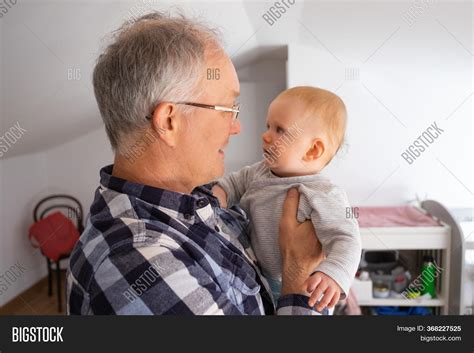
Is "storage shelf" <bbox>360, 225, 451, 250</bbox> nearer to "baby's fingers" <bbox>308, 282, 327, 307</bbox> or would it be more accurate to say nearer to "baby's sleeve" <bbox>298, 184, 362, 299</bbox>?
"baby's sleeve" <bbox>298, 184, 362, 299</bbox>

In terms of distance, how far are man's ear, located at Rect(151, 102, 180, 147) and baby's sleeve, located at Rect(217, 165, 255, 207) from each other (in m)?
0.34

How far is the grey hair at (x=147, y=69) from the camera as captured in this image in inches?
25.9

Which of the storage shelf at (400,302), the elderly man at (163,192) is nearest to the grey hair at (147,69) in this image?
the elderly man at (163,192)

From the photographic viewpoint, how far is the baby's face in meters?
0.96

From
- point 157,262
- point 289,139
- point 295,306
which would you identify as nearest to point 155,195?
point 157,262

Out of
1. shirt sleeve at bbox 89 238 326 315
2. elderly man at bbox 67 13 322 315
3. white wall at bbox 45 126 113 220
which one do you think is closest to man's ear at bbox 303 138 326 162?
elderly man at bbox 67 13 322 315

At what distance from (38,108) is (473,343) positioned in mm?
1415

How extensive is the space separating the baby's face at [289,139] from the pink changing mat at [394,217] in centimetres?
162

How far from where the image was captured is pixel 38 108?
160 cm

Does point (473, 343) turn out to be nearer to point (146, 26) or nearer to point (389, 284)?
point (146, 26)

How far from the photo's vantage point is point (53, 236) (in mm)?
2795

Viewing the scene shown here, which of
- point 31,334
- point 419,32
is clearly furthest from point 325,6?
point 31,334

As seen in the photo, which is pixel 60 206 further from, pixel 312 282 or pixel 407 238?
pixel 312 282

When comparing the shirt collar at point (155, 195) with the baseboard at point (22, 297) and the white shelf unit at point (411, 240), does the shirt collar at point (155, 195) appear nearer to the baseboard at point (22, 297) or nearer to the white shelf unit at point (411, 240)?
the white shelf unit at point (411, 240)
